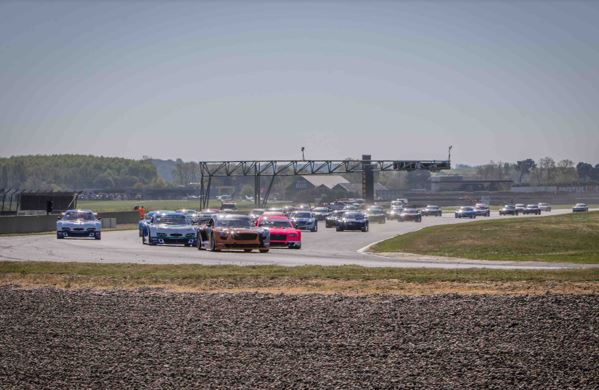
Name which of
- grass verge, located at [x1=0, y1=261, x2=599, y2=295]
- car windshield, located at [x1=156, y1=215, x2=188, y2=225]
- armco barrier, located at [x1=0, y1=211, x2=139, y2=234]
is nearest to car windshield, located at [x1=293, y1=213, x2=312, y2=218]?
armco barrier, located at [x1=0, y1=211, x2=139, y2=234]

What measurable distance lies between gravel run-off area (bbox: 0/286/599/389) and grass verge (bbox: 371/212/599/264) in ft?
56.6

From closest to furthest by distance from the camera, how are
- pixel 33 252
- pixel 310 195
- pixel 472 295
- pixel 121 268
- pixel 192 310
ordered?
pixel 192 310, pixel 472 295, pixel 121 268, pixel 33 252, pixel 310 195

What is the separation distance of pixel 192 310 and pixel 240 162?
88.4 m

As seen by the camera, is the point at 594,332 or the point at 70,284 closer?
the point at 594,332

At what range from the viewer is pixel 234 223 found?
37656 millimetres

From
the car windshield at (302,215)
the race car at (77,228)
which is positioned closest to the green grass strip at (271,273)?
the race car at (77,228)

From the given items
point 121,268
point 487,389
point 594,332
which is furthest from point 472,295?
point 121,268

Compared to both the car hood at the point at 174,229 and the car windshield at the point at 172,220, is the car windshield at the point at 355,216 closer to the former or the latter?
the car windshield at the point at 172,220

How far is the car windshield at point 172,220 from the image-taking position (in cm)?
4172

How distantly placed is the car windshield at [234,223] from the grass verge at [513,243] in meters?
6.02

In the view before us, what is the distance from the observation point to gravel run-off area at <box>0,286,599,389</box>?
1236 centimetres

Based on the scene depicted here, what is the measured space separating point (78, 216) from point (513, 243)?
2198 centimetres

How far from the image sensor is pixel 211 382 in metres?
→ 12.2

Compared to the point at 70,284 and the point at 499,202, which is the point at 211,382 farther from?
the point at 499,202
